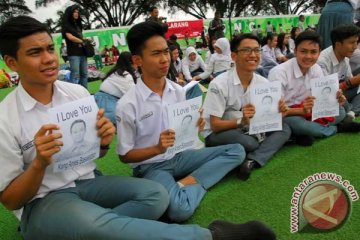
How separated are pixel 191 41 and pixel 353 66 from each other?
14.2 meters

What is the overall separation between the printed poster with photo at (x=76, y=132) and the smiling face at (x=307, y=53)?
6.51ft

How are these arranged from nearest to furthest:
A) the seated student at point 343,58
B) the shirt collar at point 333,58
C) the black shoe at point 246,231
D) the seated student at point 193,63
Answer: the black shoe at point 246,231
the seated student at point 343,58
the shirt collar at point 333,58
the seated student at point 193,63

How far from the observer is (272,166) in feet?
8.37

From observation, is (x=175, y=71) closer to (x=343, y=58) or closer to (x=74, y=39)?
(x=74, y=39)

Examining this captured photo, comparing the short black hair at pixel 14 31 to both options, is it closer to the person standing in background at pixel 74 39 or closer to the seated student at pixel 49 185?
the seated student at pixel 49 185

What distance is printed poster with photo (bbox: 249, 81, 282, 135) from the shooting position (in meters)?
2.44

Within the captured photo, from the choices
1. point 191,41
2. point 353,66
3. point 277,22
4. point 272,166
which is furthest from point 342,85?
point 277,22

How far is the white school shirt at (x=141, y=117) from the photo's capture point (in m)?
2.09

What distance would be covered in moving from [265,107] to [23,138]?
5.27ft

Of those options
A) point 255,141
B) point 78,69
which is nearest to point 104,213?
point 255,141

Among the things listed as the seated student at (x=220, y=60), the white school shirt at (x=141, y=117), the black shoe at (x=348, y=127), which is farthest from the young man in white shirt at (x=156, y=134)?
the seated student at (x=220, y=60)

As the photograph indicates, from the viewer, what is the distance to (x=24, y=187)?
148 centimetres

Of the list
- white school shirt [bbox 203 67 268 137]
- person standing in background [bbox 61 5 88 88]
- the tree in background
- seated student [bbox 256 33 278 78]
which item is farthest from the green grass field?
the tree in background

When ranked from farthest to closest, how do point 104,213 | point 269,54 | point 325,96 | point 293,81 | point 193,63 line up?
1. point 193,63
2. point 269,54
3. point 293,81
4. point 325,96
5. point 104,213
